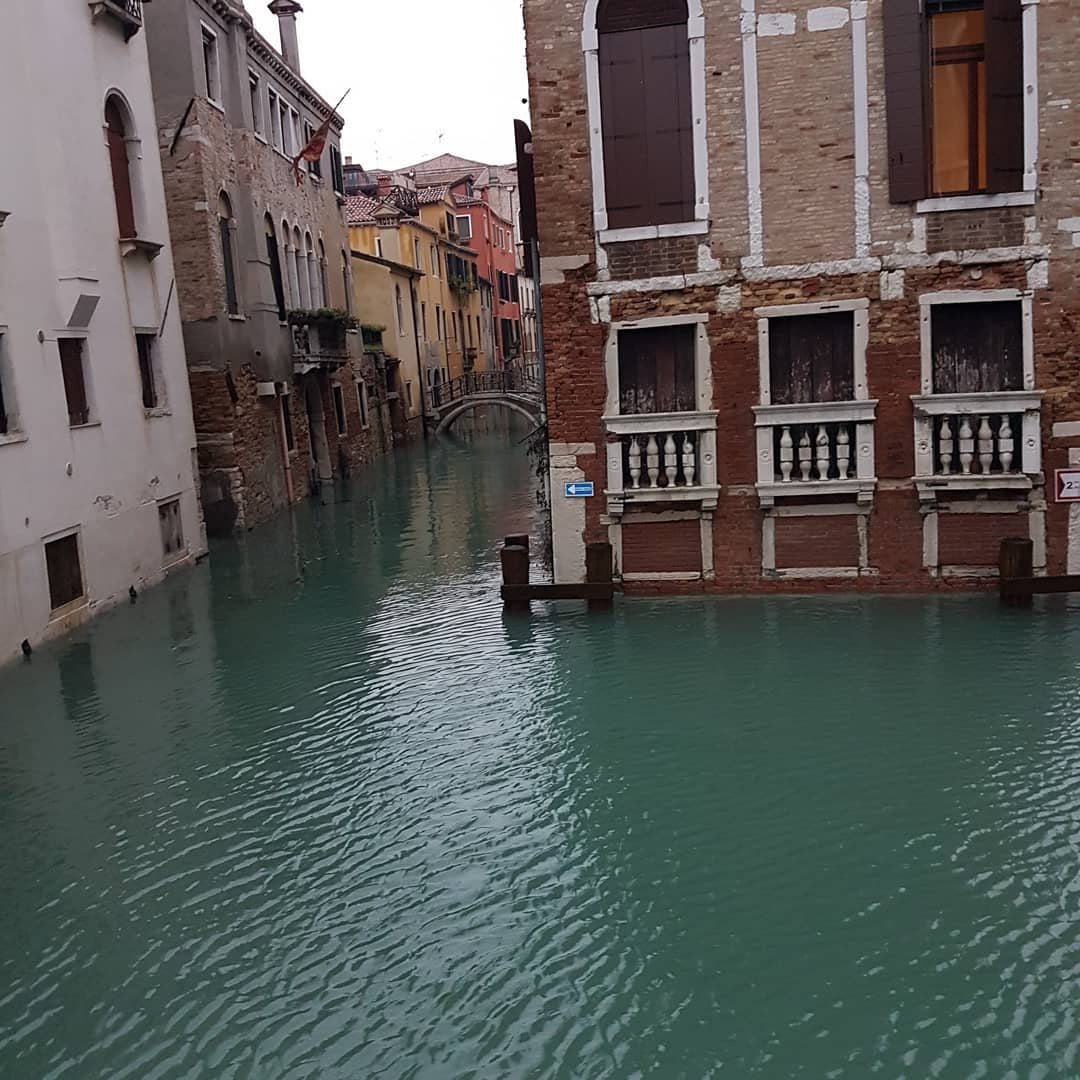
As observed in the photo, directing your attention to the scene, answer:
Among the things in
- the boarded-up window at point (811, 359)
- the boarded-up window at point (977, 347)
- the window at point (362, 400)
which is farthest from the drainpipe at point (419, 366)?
the boarded-up window at point (977, 347)

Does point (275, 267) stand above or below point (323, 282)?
below

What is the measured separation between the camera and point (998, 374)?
35.1 ft

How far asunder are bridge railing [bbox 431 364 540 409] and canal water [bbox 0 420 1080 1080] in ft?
90.2

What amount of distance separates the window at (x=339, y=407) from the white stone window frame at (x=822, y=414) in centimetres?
1793

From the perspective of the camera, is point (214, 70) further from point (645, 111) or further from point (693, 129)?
point (693, 129)

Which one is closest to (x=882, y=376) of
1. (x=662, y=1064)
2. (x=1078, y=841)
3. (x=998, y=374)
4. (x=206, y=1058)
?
(x=998, y=374)

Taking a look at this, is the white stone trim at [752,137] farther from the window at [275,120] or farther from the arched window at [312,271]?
the arched window at [312,271]

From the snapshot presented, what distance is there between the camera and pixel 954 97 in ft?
34.3

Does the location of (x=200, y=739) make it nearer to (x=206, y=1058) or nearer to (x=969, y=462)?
(x=206, y=1058)

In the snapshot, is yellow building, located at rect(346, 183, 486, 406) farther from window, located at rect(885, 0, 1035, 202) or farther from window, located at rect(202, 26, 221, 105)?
window, located at rect(885, 0, 1035, 202)

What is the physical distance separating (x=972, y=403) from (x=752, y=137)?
10.9ft

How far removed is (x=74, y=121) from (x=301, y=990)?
38.8 ft

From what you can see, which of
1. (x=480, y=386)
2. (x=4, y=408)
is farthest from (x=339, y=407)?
(x=4, y=408)

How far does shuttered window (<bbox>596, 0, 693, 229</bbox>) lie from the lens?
1066 cm
